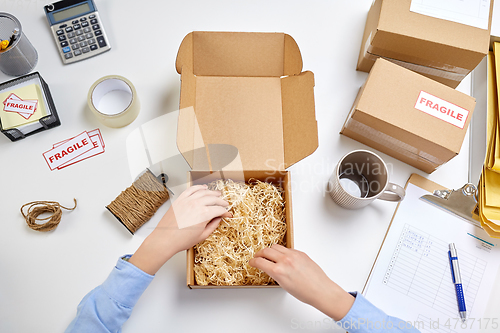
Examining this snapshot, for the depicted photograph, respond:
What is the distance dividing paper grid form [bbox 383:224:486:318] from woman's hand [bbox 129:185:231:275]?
0.43m

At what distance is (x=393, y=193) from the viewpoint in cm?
72

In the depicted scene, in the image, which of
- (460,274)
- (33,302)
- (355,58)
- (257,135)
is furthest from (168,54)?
(460,274)

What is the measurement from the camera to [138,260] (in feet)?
2.12

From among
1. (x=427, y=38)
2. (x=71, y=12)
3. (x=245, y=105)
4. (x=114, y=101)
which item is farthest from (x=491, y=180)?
(x=71, y=12)

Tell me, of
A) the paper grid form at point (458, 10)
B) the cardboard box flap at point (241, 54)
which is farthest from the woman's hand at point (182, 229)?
the paper grid form at point (458, 10)

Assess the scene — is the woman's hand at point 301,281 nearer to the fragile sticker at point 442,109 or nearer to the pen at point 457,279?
the pen at point 457,279

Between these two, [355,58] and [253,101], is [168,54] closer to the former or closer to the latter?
[253,101]

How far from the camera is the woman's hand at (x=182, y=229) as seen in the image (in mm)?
645

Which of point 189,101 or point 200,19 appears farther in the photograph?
point 200,19

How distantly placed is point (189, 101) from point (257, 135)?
176 mm

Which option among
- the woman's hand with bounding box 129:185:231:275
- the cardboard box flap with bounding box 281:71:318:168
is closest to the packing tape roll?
the woman's hand with bounding box 129:185:231:275

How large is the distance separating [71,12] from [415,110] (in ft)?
2.98

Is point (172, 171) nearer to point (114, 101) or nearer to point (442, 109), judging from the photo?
point (114, 101)

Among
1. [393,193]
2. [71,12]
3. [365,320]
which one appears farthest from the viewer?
[71,12]
